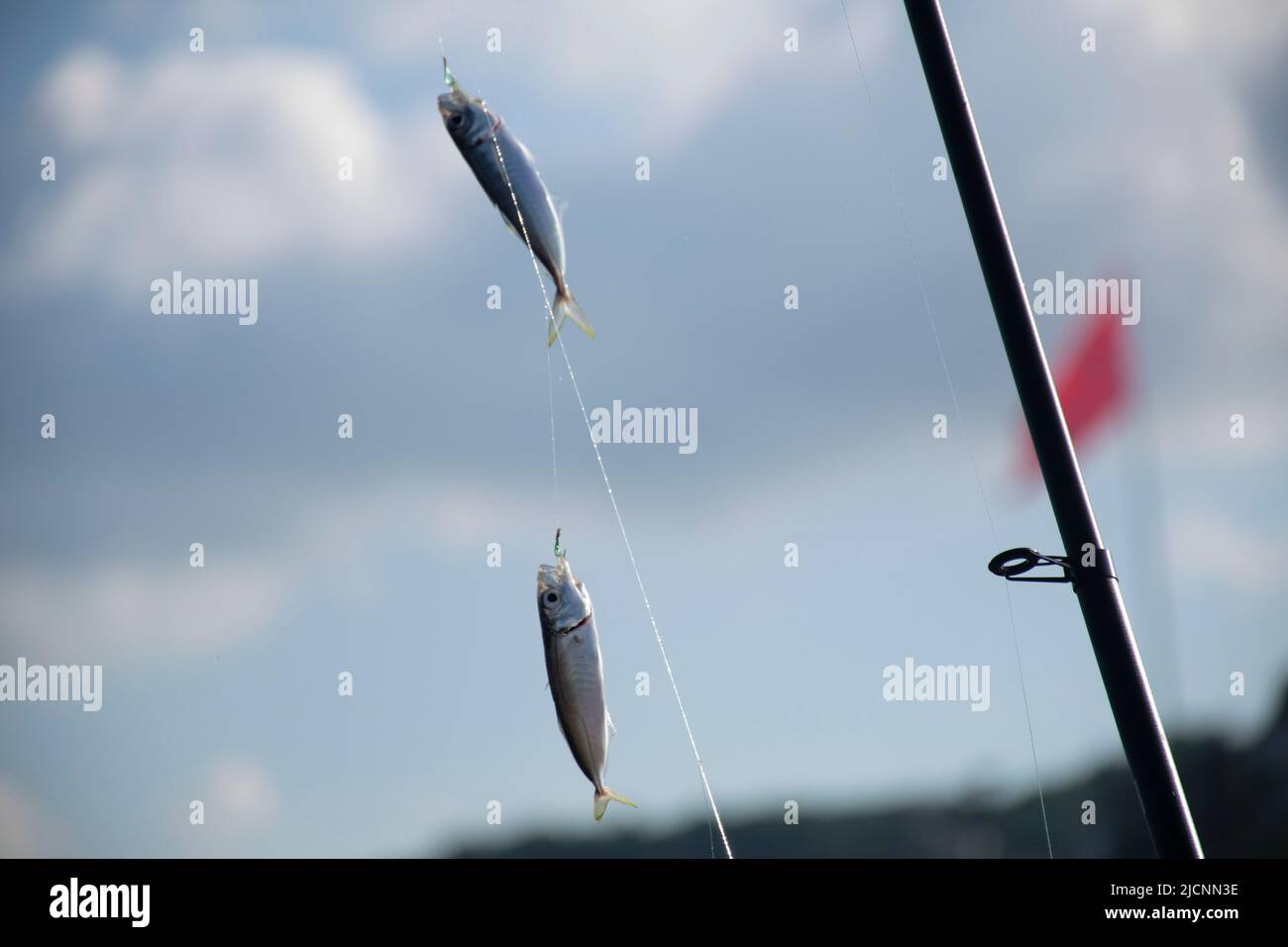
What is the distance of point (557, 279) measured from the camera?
20.0 ft

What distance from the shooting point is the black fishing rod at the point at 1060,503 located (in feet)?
16.7

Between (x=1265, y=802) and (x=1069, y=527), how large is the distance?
4532 cm

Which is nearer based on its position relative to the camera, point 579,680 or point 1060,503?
point 1060,503

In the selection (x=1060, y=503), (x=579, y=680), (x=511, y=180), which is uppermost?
(x=511, y=180)

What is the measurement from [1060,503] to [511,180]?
2691mm

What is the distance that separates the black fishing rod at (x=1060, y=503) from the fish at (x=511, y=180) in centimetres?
176

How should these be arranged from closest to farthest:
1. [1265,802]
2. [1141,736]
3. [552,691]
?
[1141,736] < [552,691] < [1265,802]

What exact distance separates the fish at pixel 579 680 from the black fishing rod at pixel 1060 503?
1.80 m

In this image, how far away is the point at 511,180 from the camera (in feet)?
19.2

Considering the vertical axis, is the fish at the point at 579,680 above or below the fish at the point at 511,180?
below

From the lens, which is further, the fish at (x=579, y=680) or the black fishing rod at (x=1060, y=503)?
the fish at (x=579, y=680)
